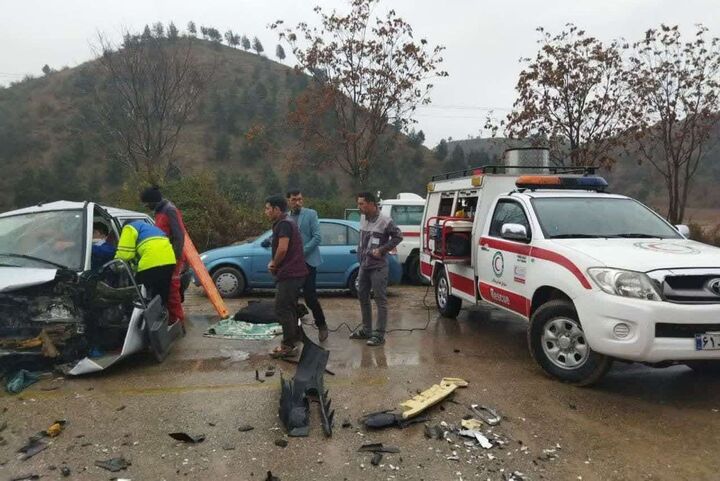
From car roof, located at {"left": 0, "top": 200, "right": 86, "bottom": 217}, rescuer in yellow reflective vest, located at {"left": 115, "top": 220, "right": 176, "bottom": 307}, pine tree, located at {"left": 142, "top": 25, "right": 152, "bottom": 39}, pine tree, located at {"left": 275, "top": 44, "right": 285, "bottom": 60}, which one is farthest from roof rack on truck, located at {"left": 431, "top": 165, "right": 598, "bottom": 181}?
pine tree, located at {"left": 275, "top": 44, "right": 285, "bottom": 60}

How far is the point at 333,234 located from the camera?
9.49 m

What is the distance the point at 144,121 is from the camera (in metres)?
17.7

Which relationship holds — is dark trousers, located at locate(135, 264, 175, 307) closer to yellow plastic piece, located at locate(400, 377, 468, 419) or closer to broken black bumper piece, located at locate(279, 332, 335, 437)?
broken black bumper piece, located at locate(279, 332, 335, 437)

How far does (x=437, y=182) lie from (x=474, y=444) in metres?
5.32

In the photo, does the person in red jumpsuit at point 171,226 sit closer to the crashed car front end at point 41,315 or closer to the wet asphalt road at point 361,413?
the wet asphalt road at point 361,413

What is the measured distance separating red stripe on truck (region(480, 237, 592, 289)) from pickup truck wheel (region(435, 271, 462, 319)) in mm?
1342

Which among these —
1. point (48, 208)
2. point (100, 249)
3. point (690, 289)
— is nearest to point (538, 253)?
point (690, 289)

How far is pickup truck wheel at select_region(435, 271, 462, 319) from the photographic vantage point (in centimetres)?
747

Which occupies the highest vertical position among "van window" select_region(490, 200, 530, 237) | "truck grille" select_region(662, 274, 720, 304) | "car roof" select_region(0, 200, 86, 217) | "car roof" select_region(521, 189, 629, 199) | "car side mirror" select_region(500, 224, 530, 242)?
"car roof" select_region(521, 189, 629, 199)

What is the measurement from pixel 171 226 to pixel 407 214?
583 cm

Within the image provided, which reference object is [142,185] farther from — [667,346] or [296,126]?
[667,346]

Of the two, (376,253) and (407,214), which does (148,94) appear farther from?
(376,253)

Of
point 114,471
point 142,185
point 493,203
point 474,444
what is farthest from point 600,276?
point 142,185

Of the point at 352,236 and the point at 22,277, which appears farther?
the point at 352,236
